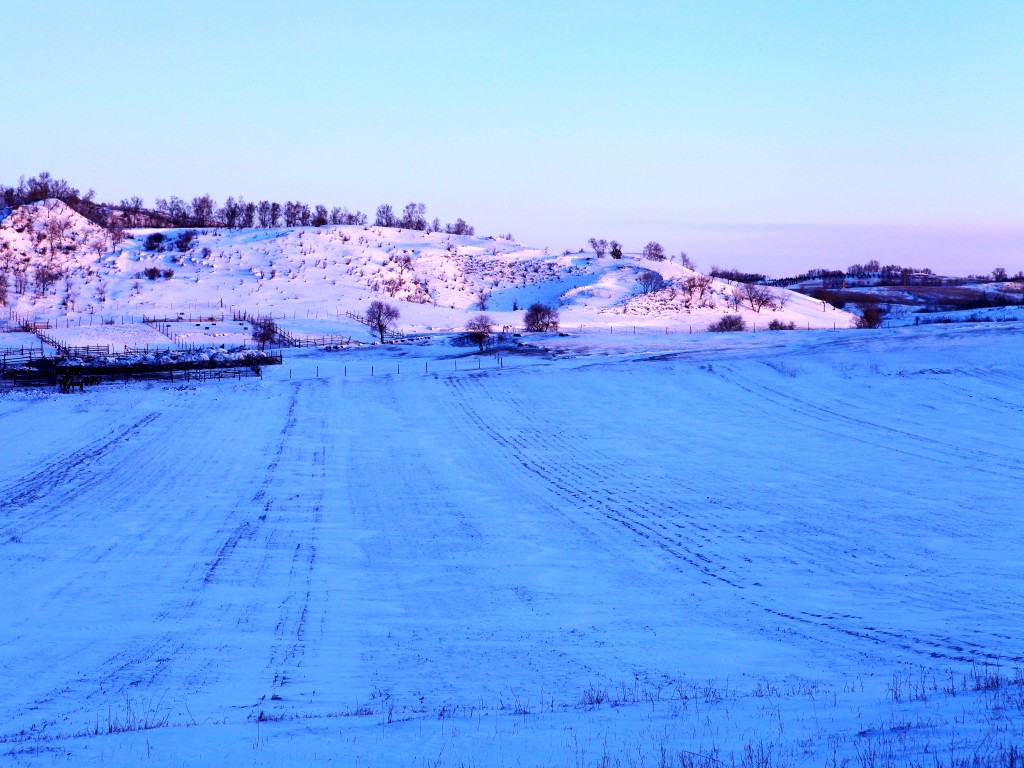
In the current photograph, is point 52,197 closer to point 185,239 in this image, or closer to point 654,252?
point 185,239

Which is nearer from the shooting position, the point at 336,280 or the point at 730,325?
the point at 730,325

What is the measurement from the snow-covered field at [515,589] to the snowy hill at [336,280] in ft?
165

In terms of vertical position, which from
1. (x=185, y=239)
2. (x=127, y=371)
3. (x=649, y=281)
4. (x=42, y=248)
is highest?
(x=185, y=239)

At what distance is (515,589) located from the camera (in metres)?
16.0

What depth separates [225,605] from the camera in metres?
14.8

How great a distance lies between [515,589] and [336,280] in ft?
302

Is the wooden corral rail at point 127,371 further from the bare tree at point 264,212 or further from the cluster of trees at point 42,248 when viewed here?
the bare tree at point 264,212

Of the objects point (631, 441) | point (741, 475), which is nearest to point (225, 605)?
point (741, 475)

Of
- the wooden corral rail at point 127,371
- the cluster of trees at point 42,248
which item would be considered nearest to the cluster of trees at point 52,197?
the cluster of trees at point 42,248

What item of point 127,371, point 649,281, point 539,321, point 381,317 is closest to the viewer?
point 127,371

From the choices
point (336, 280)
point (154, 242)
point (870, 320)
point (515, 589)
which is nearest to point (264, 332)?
point (336, 280)

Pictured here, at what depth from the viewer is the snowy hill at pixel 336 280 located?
87.9 meters

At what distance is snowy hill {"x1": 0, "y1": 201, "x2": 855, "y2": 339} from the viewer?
87.9m

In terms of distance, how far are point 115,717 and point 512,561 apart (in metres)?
9.66
